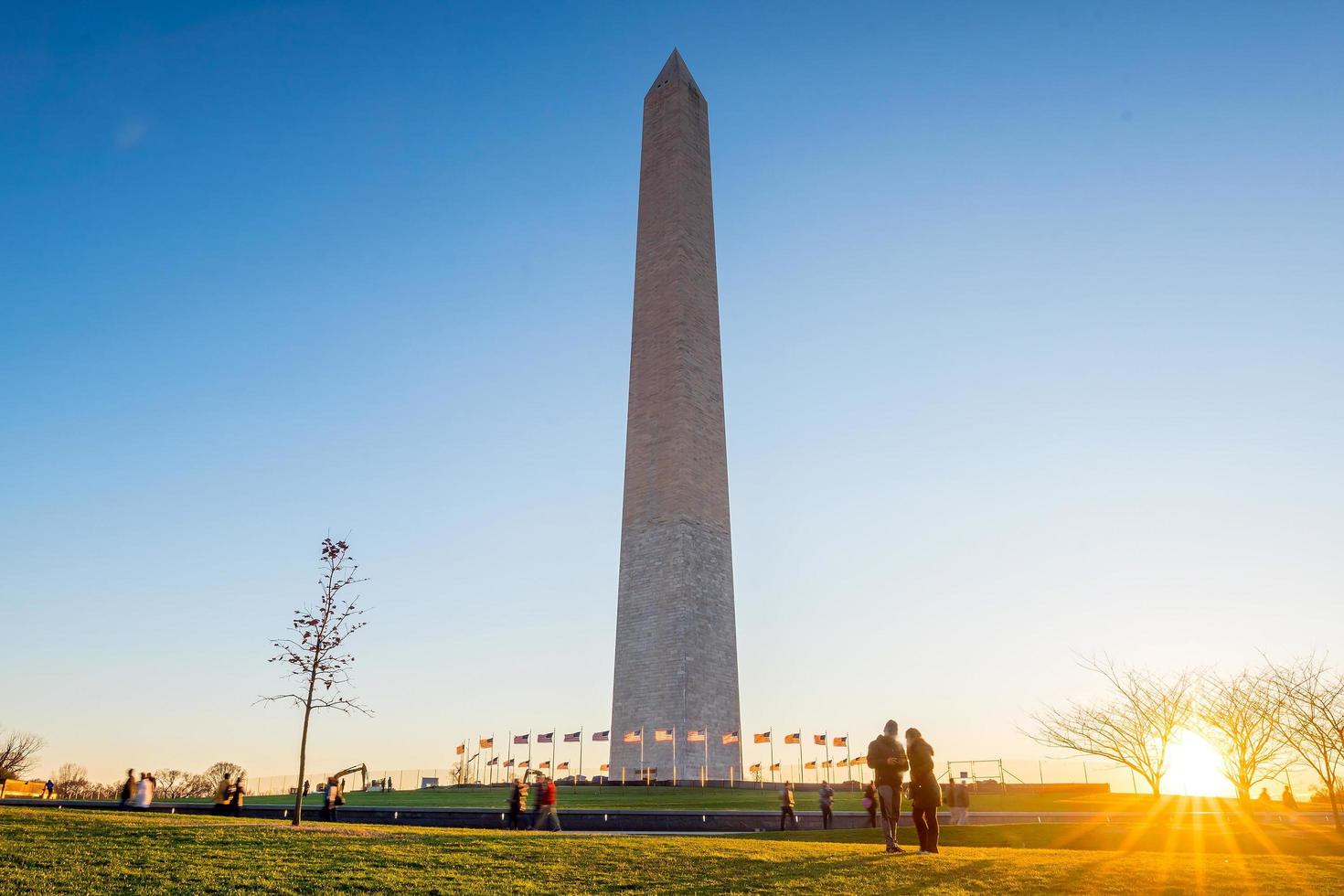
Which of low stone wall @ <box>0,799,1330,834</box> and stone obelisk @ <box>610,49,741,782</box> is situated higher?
stone obelisk @ <box>610,49,741,782</box>

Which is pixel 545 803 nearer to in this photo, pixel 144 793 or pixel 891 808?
pixel 891 808

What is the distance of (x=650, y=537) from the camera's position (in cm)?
4206

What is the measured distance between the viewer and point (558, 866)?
10820 mm

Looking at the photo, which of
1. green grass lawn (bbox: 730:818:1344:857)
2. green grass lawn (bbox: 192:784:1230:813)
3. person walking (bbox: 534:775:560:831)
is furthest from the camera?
green grass lawn (bbox: 192:784:1230:813)

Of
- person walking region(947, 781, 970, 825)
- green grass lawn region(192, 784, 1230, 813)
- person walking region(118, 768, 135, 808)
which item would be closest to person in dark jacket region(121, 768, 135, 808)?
person walking region(118, 768, 135, 808)

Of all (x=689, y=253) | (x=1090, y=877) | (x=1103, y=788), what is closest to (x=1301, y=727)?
(x=1103, y=788)

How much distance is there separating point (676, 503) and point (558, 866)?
101 feet

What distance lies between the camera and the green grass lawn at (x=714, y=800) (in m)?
29.7

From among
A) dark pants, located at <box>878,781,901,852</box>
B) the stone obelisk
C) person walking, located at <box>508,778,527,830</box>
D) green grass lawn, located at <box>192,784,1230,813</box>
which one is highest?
the stone obelisk

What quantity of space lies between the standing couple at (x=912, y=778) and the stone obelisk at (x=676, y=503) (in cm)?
2699

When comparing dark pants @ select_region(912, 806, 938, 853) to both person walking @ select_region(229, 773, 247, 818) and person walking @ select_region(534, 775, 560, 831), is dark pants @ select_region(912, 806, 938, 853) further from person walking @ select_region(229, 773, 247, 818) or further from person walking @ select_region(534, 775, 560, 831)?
person walking @ select_region(229, 773, 247, 818)

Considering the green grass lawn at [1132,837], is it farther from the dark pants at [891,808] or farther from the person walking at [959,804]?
the dark pants at [891,808]

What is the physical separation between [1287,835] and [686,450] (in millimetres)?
27190

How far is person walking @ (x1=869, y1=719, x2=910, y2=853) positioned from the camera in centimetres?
1220
